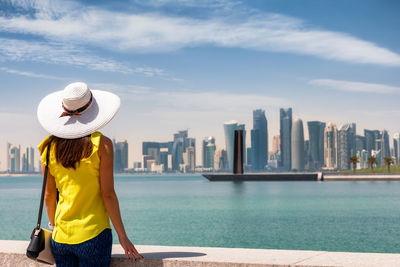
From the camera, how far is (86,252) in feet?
10.2

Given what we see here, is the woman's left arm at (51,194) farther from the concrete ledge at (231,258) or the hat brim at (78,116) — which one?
the concrete ledge at (231,258)

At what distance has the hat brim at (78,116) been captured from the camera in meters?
3.12

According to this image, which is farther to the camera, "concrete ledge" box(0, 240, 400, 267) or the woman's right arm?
"concrete ledge" box(0, 240, 400, 267)

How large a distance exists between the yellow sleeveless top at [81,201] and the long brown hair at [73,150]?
27mm

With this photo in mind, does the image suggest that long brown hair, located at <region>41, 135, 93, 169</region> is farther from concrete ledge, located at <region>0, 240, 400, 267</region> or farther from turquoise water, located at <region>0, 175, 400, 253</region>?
turquoise water, located at <region>0, 175, 400, 253</region>

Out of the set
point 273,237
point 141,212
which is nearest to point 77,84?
point 273,237

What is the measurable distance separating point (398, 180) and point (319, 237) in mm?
110366

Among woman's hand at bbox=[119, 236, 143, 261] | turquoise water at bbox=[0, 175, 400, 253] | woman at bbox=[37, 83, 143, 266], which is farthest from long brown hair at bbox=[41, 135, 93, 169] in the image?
turquoise water at bbox=[0, 175, 400, 253]

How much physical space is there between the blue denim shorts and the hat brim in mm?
671

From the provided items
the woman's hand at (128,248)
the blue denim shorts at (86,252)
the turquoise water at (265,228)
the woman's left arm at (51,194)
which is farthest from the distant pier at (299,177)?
the blue denim shorts at (86,252)

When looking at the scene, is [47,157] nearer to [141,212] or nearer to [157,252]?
[157,252]

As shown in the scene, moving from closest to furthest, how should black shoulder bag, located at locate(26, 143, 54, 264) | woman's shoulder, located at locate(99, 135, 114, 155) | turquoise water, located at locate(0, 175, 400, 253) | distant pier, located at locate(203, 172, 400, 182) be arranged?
1. woman's shoulder, located at locate(99, 135, 114, 155)
2. black shoulder bag, located at locate(26, 143, 54, 264)
3. turquoise water, located at locate(0, 175, 400, 253)
4. distant pier, located at locate(203, 172, 400, 182)

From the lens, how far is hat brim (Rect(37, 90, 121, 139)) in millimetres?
3121

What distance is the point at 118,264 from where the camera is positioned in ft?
12.1
